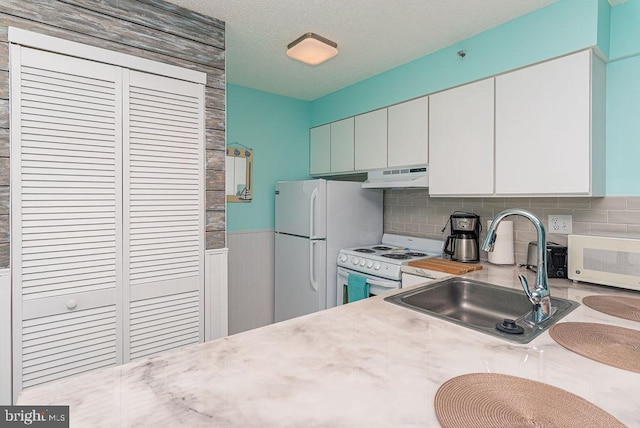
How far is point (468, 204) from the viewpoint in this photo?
2.71 meters

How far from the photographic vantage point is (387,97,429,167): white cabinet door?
2.64m

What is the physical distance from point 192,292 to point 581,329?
1.94 meters

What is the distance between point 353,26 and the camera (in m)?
2.23

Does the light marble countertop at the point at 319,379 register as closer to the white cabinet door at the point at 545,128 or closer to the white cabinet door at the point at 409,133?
the white cabinet door at the point at 545,128

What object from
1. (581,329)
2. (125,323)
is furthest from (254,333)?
(125,323)

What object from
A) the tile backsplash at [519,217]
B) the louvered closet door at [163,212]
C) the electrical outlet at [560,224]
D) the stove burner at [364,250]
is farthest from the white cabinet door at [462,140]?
the louvered closet door at [163,212]

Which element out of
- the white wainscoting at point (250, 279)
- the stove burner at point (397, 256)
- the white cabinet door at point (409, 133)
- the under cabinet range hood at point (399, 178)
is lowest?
the white wainscoting at point (250, 279)

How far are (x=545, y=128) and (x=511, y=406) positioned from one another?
1.76 meters

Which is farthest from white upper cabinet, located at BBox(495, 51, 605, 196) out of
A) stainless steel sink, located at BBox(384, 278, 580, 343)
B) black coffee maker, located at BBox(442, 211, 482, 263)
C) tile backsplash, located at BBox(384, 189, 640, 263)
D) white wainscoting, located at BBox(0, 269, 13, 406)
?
white wainscoting, located at BBox(0, 269, 13, 406)

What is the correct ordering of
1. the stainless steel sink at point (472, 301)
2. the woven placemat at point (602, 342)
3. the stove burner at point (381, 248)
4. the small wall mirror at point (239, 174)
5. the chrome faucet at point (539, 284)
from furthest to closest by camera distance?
the small wall mirror at point (239, 174) → the stove burner at point (381, 248) → the stainless steel sink at point (472, 301) → the chrome faucet at point (539, 284) → the woven placemat at point (602, 342)

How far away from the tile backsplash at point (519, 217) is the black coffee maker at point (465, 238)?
0.12m

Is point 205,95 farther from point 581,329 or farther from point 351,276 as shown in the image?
point 581,329

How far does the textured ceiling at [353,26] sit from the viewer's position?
78.3 inches

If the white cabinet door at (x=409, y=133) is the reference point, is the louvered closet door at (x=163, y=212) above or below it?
below
